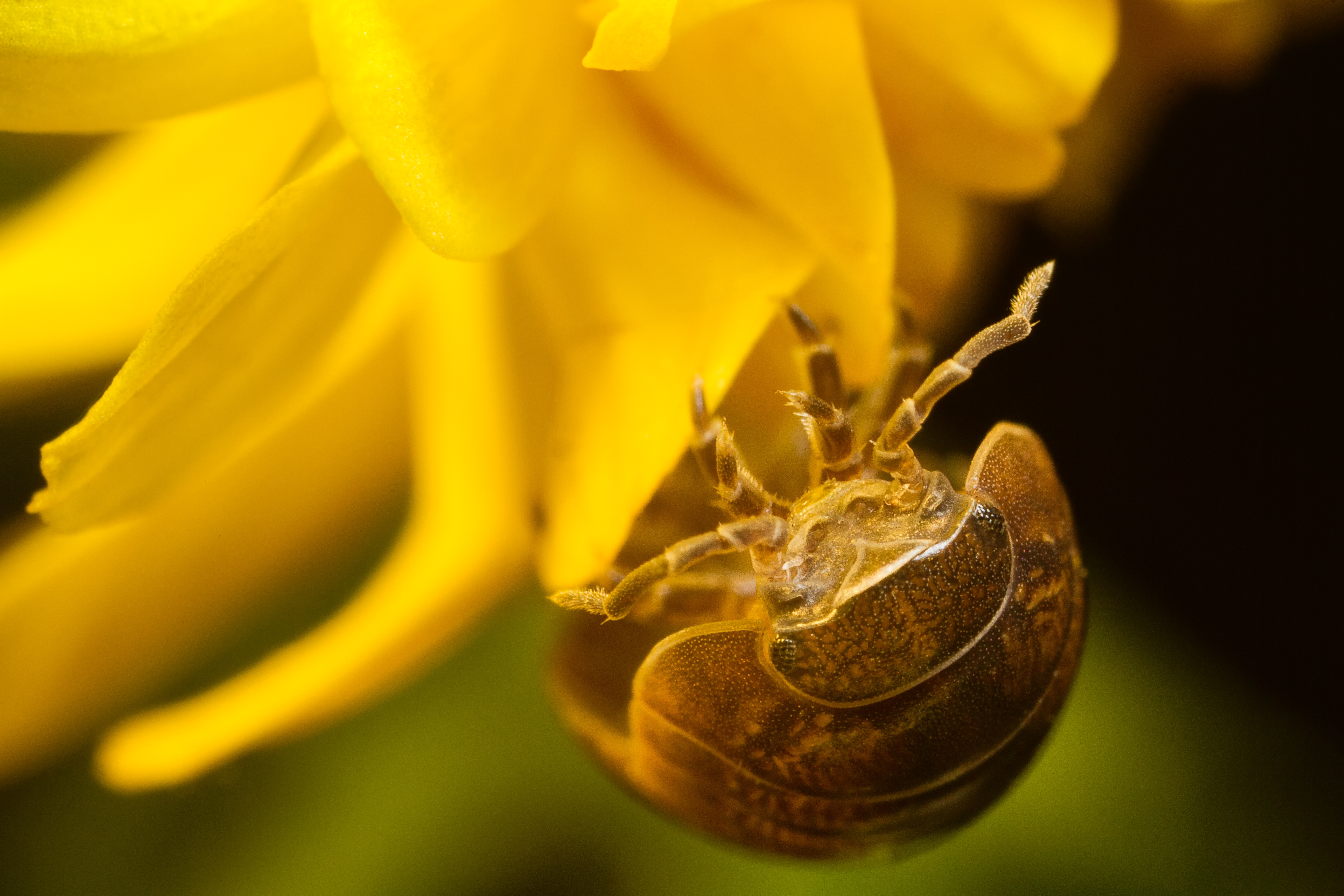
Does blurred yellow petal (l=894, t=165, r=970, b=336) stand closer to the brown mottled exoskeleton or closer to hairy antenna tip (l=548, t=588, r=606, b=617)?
the brown mottled exoskeleton

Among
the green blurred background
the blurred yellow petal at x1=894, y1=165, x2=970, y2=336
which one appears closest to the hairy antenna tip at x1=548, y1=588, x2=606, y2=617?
the blurred yellow petal at x1=894, y1=165, x2=970, y2=336

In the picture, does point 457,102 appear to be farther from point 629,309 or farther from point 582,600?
point 582,600

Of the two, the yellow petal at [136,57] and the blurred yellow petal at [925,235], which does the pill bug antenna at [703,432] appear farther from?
the yellow petal at [136,57]

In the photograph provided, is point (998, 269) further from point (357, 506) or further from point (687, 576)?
point (357, 506)

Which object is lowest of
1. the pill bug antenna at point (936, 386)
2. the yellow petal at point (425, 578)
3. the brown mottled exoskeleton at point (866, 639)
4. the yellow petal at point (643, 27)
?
the brown mottled exoskeleton at point (866, 639)

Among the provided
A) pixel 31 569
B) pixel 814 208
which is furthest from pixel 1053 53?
pixel 31 569

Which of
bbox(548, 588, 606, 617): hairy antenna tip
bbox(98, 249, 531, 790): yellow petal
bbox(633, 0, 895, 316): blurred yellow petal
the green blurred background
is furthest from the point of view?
the green blurred background

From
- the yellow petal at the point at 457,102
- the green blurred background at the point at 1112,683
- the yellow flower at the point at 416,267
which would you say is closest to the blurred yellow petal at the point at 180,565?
the yellow flower at the point at 416,267
